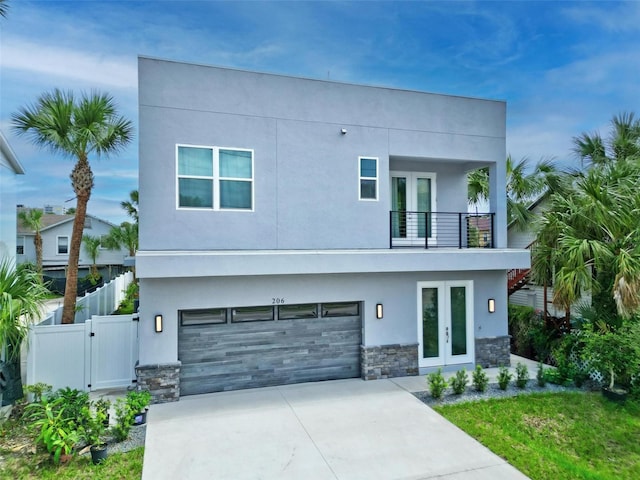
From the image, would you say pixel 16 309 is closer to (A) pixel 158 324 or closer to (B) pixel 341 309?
(A) pixel 158 324

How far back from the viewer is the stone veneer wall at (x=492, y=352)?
11.3 m

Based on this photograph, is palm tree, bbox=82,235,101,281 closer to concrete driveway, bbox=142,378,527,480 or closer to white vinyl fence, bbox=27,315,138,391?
white vinyl fence, bbox=27,315,138,391

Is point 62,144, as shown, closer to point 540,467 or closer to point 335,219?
point 335,219

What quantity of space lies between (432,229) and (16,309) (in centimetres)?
1059

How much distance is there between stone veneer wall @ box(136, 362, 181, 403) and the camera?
28.3ft

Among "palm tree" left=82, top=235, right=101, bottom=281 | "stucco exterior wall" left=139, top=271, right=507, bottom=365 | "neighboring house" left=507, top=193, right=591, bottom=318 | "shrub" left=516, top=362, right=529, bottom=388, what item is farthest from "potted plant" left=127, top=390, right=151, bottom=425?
"palm tree" left=82, top=235, right=101, bottom=281

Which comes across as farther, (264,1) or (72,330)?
(264,1)

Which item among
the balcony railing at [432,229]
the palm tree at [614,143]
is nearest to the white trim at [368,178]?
→ the balcony railing at [432,229]

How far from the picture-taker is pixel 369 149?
34.1 ft

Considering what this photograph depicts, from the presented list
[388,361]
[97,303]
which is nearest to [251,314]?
[388,361]

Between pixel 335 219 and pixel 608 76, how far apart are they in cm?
2001

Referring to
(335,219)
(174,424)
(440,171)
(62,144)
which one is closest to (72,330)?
(174,424)

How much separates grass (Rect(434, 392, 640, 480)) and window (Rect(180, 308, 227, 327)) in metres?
5.32

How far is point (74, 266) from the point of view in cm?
1289
